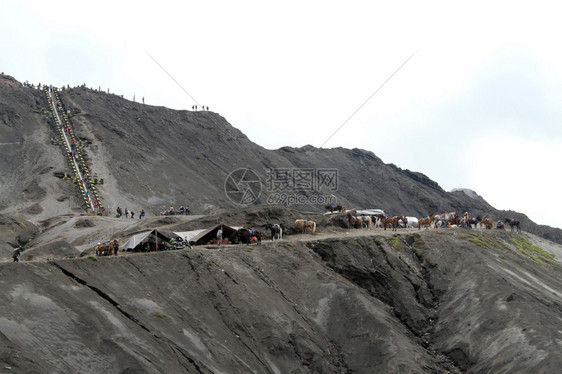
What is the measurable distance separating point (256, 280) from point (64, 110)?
2416 inches

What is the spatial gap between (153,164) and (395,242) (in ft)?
142

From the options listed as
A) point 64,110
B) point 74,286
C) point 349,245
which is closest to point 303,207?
point 64,110

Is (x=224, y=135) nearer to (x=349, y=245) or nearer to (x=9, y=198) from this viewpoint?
(x=9, y=198)

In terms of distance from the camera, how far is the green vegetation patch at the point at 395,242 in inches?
1651

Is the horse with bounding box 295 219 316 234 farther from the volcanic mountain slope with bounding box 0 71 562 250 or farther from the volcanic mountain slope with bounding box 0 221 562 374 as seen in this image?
the volcanic mountain slope with bounding box 0 71 562 250

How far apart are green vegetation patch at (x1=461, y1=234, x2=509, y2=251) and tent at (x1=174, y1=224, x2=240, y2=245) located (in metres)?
18.5

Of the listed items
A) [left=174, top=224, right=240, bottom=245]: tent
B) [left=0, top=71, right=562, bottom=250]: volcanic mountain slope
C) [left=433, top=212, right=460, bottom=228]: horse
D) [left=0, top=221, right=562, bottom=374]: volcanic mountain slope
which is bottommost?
[left=0, top=221, right=562, bottom=374]: volcanic mountain slope

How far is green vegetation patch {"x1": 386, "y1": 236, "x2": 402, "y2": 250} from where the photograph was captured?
138 feet

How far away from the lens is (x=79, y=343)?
2134 cm

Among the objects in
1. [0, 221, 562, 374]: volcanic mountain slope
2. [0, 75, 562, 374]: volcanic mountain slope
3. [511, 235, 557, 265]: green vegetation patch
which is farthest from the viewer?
[511, 235, 557, 265]: green vegetation patch

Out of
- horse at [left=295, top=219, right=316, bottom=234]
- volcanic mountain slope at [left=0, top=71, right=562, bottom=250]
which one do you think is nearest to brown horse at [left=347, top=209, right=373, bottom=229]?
horse at [left=295, top=219, right=316, bottom=234]

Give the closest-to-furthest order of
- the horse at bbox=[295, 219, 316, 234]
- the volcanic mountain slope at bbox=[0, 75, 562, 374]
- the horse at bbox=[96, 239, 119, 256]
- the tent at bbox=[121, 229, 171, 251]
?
the volcanic mountain slope at bbox=[0, 75, 562, 374] < the horse at bbox=[96, 239, 119, 256] < the tent at bbox=[121, 229, 171, 251] < the horse at bbox=[295, 219, 316, 234]

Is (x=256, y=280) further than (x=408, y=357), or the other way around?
(x=256, y=280)

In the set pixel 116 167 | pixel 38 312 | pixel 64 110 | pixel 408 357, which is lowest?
pixel 408 357
